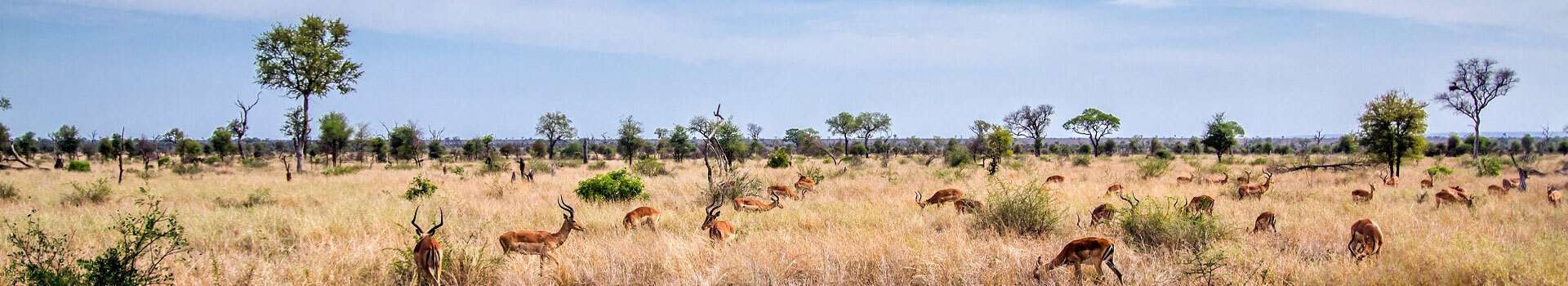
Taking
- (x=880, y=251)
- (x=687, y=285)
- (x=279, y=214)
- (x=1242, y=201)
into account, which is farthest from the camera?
(x=1242, y=201)

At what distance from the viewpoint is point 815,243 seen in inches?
259

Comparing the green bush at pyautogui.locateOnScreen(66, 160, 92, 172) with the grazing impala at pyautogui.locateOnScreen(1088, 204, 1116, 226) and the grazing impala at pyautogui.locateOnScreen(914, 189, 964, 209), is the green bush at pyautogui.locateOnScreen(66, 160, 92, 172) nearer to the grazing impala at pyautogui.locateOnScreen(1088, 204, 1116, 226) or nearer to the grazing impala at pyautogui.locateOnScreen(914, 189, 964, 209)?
the grazing impala at pyautogui.locateOnScreen(914, 189, 964, 209)

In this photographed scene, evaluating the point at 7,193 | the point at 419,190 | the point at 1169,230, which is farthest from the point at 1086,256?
the point at 7,193

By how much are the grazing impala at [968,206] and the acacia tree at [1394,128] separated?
14.1 meters

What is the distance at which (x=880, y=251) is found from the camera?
584cm

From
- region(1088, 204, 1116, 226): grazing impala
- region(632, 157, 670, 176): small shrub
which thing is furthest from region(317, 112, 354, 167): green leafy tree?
region(1088, 204, 1116, 226): grazing impala

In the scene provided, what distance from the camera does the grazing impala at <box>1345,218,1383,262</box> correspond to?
569cm

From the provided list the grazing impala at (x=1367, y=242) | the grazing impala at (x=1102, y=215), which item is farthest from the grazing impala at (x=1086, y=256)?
the grazing impala at (x=1102, y=215)

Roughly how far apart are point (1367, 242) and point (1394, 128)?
1525 cm

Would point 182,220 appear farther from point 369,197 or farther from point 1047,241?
point 1047,241

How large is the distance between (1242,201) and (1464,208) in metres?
2.53

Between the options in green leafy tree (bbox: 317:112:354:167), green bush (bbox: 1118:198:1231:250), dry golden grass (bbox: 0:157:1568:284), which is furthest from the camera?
green leafy tree (bbox: 317:112:354:167)

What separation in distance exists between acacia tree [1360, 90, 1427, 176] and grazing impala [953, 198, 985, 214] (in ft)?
46.3

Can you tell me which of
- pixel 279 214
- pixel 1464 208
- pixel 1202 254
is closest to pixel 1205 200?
pixel 1464 208
